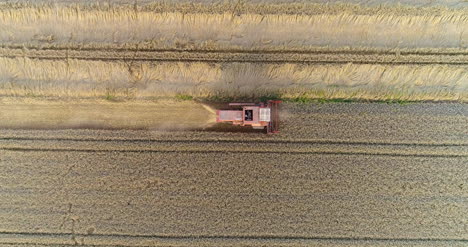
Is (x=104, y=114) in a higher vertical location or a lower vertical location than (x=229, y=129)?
higher

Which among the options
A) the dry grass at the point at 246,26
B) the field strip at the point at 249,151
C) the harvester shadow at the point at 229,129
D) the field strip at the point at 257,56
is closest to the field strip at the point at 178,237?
the field strip at the point at 249,151

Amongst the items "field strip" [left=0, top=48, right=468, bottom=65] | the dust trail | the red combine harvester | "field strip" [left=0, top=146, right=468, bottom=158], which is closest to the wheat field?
"field strip" [left=0, top=48, right=468, bottom=65]

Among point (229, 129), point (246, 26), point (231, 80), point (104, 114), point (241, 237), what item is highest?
point (246, 26)

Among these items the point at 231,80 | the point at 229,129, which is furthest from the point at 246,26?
the point at 229,129

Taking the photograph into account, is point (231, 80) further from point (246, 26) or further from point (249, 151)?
point (249, 151)

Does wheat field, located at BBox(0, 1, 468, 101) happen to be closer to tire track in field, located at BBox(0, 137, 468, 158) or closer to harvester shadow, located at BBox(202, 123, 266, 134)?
harvester shadow, located at BBox(202, 123, 266, 134)

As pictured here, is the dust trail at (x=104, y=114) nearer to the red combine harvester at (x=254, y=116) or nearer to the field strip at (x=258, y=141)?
the field strip at (x=258, y=141)

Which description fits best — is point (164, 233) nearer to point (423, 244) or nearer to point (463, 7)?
point (423, 244)
